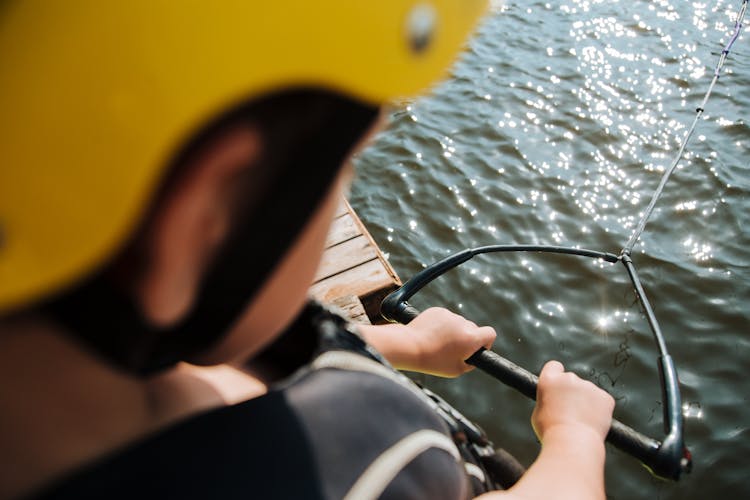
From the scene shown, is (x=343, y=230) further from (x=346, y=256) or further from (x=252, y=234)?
(x=252, y=234)

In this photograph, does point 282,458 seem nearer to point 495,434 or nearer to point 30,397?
point 30,397

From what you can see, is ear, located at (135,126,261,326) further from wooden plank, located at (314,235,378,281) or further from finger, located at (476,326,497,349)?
wooden plank, located at (314,235,378,281)

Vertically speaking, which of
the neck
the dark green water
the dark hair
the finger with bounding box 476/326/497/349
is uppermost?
the dark hair

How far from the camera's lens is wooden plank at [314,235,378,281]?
3736 millimetres

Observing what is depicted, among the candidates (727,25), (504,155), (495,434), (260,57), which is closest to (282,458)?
(260,57)

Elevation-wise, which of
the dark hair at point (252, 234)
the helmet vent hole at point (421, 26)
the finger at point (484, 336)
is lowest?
the finger at point (484, 336)

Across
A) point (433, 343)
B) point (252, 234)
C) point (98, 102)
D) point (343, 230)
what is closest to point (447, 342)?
point (433, 343)

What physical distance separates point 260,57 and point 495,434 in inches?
130

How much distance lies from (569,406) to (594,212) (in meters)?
3.51

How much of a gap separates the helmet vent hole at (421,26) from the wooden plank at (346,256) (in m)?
2.98

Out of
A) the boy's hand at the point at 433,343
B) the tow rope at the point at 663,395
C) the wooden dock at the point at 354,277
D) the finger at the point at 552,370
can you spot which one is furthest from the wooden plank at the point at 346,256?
the finger at the point at 552,370

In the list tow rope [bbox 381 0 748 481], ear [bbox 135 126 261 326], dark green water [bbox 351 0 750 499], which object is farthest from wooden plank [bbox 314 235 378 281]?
ear [bbox 135 126 261 326]

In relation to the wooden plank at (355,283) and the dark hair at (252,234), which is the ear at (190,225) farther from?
the wooden plank at (355,283)

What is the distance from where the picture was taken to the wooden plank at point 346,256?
374 cm
